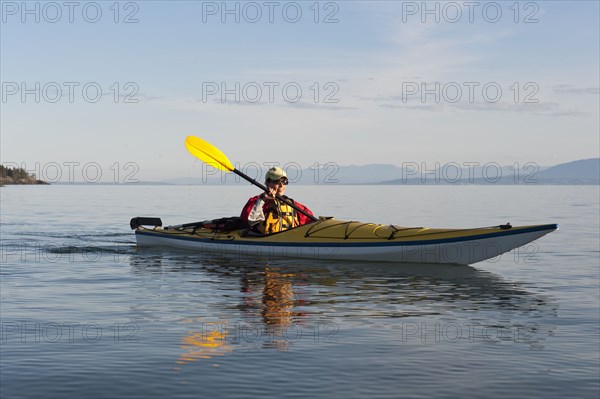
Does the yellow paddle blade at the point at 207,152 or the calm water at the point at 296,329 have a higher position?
the yellow paddle blade at the point at 207,152

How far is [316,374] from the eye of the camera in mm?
6582

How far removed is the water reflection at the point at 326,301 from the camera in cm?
846

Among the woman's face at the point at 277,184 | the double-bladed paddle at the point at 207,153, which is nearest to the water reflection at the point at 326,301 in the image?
the woman's face at the point at 277,184

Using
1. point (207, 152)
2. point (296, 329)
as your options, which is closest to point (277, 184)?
point (207, 152)

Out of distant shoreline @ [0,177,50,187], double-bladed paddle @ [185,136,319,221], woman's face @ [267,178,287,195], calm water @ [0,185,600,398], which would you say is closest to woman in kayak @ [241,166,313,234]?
woman's face @ [267,178,287,195]

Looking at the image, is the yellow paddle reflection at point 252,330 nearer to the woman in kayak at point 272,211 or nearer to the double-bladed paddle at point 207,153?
the woman in kayak at point 272,211

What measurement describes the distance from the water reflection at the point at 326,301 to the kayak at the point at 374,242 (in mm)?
283

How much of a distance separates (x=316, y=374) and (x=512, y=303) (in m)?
5.19

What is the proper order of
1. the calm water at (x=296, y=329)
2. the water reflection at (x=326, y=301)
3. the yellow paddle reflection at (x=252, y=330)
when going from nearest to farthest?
1. the calm water at (x=296, y=329)
2. the yellow paddle reflection at (x=252, y=330)
3. the water reflection at (x=326, y=301)

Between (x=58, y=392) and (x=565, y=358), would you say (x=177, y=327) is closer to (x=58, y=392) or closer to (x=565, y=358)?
(x=58, y=392)

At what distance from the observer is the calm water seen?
6.34 metres

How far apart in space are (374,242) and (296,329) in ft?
22.3

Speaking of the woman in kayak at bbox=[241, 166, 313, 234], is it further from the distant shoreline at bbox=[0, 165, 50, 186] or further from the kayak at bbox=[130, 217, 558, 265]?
the distant shoreline at bbox=[0, 165, 50, 186]

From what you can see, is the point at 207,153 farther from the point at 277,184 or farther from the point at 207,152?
the point at 277,184
